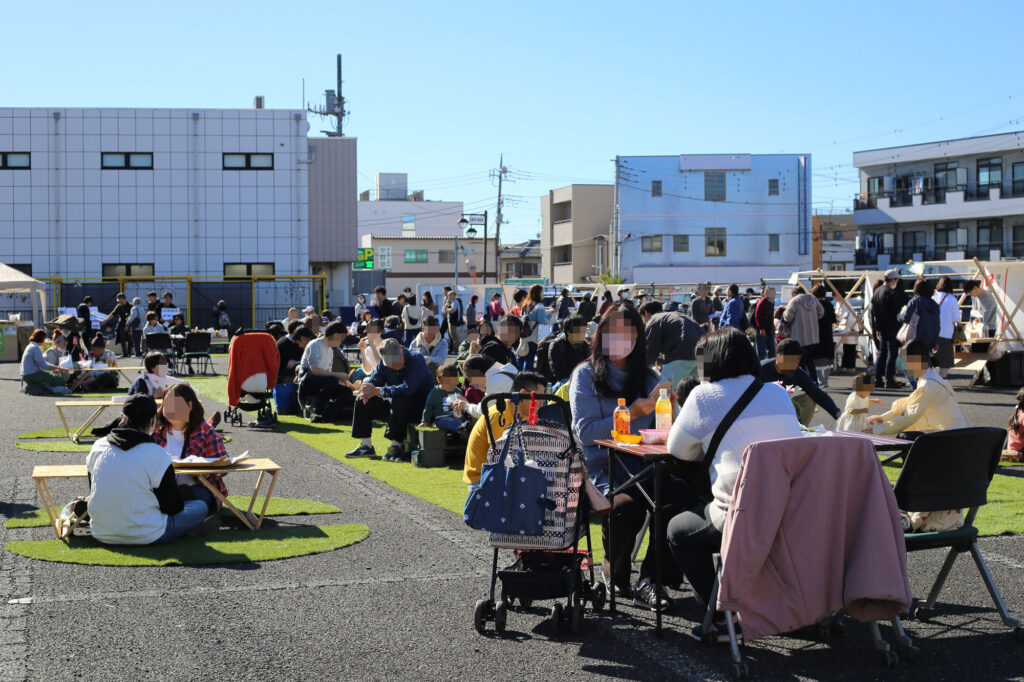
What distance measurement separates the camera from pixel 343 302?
166 feet

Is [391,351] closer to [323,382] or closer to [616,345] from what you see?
[323,382]

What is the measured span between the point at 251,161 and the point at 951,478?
38.8 meters

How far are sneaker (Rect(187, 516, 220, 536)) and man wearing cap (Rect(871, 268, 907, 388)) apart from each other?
13202 mm

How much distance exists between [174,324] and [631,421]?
73.0 ft

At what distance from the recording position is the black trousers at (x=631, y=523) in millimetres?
5922

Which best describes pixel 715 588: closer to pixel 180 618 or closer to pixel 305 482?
pixel 180 618

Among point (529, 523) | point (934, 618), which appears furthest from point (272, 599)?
point (934, 618)

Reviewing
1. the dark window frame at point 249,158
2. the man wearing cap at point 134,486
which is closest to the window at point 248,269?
the dark window frame at point 249,158

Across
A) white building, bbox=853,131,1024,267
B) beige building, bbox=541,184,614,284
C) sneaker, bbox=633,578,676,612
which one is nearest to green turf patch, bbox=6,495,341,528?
sneaker, bbox=633,578,676,612

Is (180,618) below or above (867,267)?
below

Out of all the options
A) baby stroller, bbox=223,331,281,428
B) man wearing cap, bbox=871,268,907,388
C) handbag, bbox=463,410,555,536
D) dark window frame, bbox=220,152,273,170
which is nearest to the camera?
handbag, bbox=463,410,555,536

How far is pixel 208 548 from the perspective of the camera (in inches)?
296

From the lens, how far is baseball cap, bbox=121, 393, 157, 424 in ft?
24.1

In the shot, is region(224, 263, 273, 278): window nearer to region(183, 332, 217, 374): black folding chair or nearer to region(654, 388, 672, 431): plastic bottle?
region(183, 332, 217, 374): black folding chair
